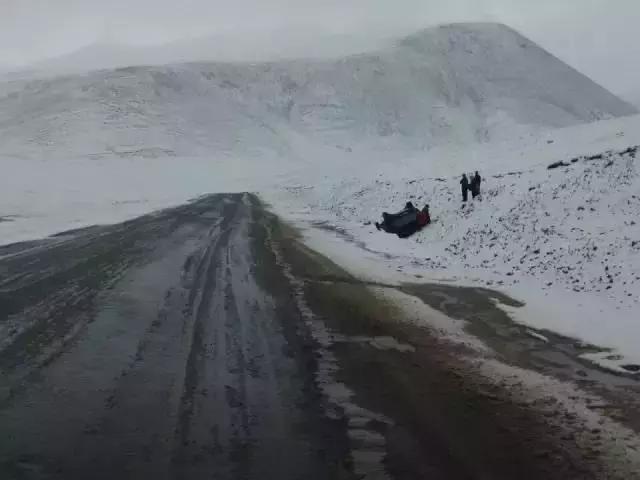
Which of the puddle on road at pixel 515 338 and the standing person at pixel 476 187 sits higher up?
the standing person at pixel 476 187

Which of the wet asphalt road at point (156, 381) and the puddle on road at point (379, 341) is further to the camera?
the puddle on road at point (379, 341)

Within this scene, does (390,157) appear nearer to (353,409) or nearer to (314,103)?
(314,103)

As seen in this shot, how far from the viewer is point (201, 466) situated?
14.5 feet

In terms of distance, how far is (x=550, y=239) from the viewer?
1375cm

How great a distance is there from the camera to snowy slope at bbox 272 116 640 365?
9.91m

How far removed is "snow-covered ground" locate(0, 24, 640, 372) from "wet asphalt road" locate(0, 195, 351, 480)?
14.1ft

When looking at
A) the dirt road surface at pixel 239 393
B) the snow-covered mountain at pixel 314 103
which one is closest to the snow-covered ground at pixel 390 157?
the snow-covered mountain at pixel 314 103

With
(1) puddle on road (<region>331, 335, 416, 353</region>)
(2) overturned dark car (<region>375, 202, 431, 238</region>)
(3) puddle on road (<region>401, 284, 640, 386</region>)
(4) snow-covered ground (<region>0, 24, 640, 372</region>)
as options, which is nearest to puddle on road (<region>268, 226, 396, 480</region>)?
(1) puddle on road (<region>331, 335, 416, 353</region>)

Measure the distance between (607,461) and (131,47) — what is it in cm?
19942

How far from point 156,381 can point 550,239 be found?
1024 cm

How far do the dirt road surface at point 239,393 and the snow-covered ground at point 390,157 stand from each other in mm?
3112

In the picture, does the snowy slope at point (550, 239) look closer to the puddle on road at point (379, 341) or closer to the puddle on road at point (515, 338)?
the puddle on road at point (515, 338)

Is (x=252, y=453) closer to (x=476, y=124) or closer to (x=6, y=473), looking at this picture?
(x=6, y=473)

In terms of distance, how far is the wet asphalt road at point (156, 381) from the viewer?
177 inches
